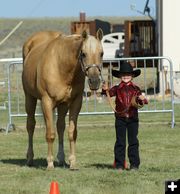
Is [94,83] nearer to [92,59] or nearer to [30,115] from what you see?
[92,59]

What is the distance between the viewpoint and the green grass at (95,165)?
10.7 meters

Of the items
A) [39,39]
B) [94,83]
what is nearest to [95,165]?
[94,83]

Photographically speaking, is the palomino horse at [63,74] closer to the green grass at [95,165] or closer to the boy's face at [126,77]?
the boy's face at [126,77]

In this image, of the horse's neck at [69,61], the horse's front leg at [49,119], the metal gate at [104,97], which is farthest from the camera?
the metal gate at [104,97]

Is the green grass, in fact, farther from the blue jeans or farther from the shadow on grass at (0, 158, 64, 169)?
the blue jeans

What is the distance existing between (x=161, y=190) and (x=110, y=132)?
826 cm

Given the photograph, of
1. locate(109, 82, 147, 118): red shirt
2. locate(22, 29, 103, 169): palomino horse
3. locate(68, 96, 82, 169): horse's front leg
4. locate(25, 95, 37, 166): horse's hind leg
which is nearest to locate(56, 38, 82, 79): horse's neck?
locate(22, 29, 103, 169): palomino horse

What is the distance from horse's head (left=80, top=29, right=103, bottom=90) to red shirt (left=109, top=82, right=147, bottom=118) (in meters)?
0.64

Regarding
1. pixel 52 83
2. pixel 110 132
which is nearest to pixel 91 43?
pixel 52 83

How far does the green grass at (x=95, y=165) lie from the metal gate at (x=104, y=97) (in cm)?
71

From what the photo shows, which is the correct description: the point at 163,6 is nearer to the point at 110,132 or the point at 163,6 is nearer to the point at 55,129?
the point at 110,132

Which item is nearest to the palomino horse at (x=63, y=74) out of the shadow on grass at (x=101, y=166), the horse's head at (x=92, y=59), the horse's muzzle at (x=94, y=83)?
the horse's head at (x=92, y=59)

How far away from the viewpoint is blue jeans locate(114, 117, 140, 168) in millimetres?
12133

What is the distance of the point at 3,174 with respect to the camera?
39.9 feet
